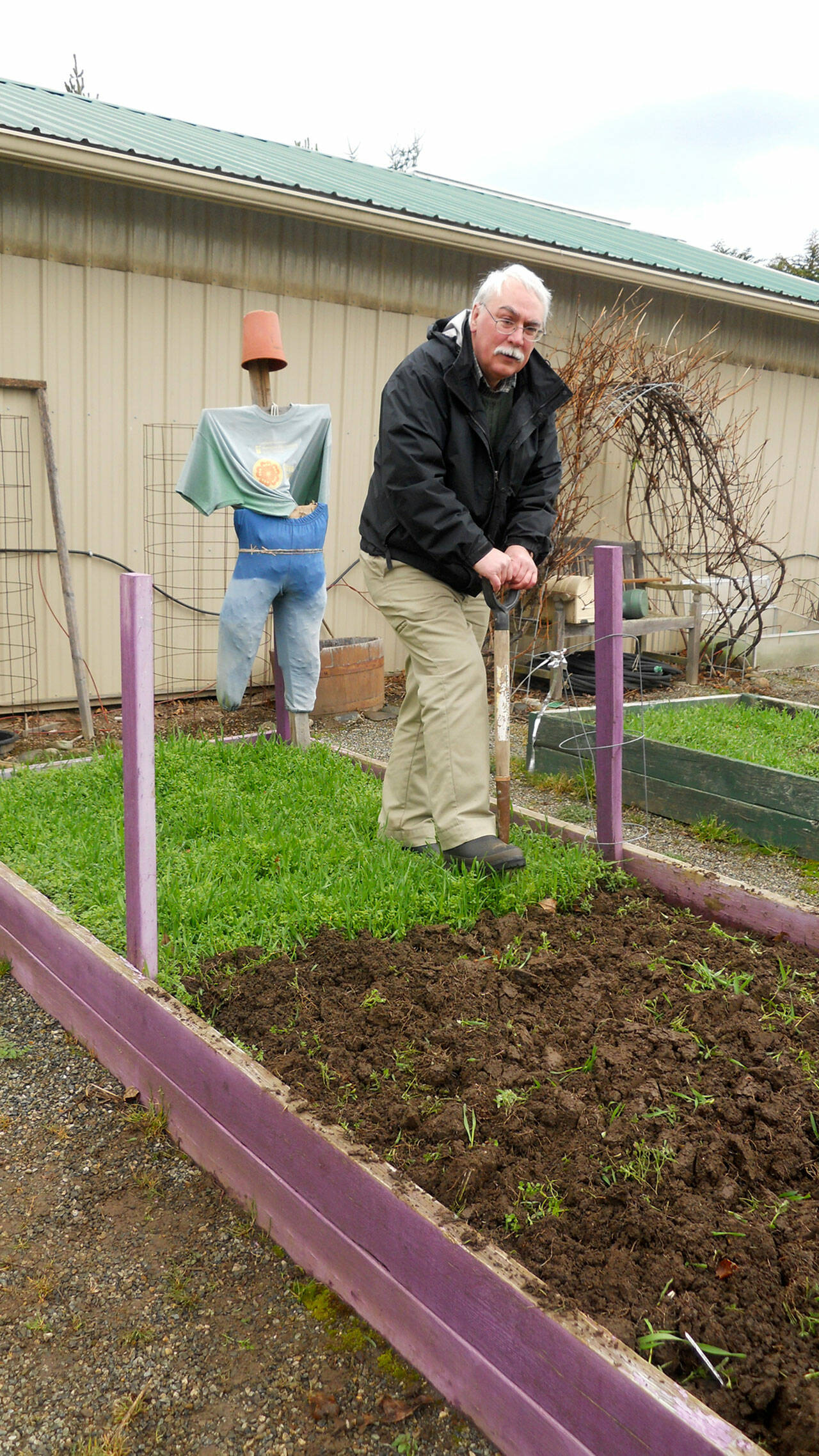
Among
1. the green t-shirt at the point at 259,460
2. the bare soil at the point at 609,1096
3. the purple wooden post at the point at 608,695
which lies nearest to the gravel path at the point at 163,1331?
the bare soil at the point at 609,1096

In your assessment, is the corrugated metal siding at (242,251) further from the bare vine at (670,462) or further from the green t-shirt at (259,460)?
the green t-shirt at (259,460)

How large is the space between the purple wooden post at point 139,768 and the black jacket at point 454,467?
3.49ft

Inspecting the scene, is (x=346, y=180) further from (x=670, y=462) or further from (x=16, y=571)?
(x=16, y=571)

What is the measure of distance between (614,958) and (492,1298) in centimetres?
146

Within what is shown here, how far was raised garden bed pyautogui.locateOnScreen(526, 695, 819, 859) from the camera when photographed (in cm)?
436

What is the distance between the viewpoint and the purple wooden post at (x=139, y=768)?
8.15ft

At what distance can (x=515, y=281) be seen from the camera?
319cm

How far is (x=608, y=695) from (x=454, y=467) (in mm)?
909

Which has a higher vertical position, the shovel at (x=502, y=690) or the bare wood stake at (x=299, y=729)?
the shovel at (x=502, y=690)

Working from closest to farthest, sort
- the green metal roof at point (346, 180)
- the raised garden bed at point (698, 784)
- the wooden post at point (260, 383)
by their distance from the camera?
the raised garden bed at point (698, 784), the wooden post at point (260, 383), the green metal roof at point (346, 180)

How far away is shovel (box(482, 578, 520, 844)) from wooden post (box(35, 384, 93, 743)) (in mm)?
3000

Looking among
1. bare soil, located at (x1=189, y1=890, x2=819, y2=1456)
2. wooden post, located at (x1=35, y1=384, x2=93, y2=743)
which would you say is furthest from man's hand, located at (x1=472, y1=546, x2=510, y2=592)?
wooden post, located at (x1=35, y1=384, x2=93, y2=743)

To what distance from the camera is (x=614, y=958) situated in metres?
2.97

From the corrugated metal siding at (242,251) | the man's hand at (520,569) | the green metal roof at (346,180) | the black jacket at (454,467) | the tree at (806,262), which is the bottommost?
the man's hand at (520,569)
